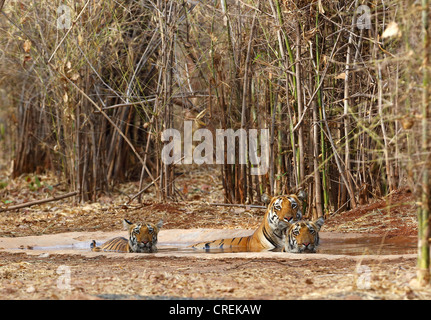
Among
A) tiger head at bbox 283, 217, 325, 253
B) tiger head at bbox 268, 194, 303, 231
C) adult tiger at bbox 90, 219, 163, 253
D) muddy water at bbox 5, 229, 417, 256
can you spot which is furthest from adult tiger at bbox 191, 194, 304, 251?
adult tiger at bbox 90, 219, 163, 253

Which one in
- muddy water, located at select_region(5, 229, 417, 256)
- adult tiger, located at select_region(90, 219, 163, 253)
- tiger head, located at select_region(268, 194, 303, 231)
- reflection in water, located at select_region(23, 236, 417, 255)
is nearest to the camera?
reflection in water, located at select_region(23, 236, 417, 255)

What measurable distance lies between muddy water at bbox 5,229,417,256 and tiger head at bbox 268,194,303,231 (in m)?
0.36

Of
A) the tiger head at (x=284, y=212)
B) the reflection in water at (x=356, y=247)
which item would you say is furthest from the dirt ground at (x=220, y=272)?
the tiger head at (x=284, y=212)

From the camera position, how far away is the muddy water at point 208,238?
5307 mm

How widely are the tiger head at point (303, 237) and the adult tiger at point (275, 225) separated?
0.33 meters

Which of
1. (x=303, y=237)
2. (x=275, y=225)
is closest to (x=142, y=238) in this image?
(x=275, y=225)

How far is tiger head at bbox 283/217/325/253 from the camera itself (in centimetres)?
514

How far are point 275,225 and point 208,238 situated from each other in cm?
92

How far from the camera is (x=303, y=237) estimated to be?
16.9ft

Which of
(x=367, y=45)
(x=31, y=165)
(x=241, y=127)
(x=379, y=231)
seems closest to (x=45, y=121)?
(x=31, y=165)

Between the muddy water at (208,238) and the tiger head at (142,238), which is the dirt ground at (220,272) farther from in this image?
the tiger head at (142,238)

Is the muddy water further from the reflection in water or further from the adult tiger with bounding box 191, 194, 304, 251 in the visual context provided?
the adult tiger with bounding box 191, 194, 304, 251

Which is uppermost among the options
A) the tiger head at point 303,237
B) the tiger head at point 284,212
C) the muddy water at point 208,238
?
the tiger head at point 284,212
